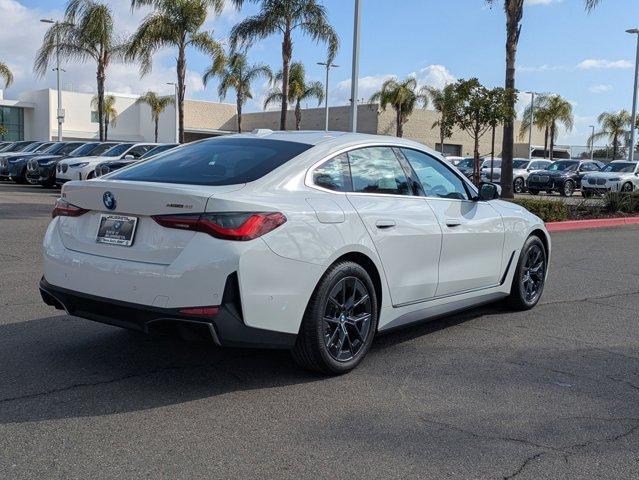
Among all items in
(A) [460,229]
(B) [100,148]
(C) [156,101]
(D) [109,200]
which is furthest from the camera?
(C) [156,101]

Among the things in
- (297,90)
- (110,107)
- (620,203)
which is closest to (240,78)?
(297,90)

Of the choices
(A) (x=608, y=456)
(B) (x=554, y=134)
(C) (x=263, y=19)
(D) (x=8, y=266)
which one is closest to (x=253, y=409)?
(A) (x=608, y=456)

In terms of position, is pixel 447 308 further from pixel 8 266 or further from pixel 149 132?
pixel 149 132

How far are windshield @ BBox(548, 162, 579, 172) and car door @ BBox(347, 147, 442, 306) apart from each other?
91.3 feet

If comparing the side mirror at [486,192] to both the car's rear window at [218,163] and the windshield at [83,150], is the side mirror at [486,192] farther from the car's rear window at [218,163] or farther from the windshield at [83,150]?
the windshield at [83,150]

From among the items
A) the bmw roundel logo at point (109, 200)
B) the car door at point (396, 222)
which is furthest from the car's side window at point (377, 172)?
the bmw roundel logo at point (109, 200)

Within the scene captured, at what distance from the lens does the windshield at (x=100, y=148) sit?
2336 cm

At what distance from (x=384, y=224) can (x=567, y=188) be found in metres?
26.9

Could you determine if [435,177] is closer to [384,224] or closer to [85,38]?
[384,224]

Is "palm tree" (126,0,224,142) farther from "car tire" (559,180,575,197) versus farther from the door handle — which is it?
the door handle

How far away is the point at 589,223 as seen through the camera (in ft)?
55.0

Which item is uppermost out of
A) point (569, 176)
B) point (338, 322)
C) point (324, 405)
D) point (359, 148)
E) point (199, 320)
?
point (569, 176)

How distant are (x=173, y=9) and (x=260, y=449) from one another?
27.2m

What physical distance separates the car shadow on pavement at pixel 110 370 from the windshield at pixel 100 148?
60.6ft
